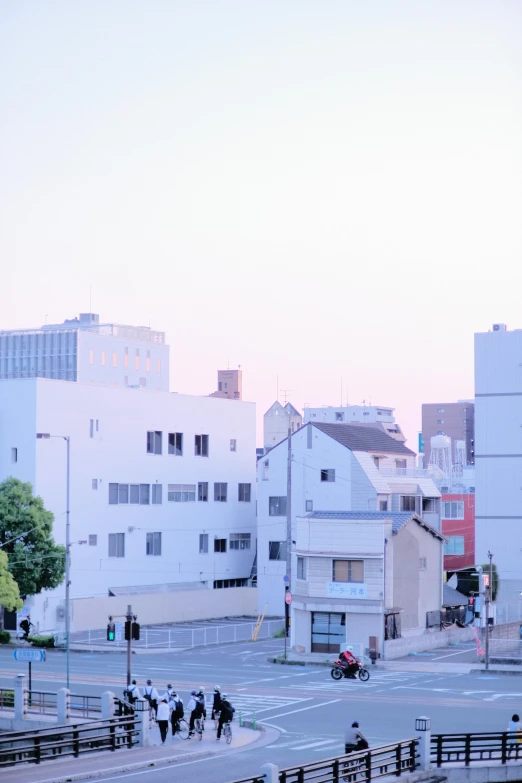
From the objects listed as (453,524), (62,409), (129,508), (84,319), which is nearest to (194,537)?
(129,508)

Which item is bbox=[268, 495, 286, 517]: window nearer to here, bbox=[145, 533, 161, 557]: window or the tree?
bbox=[145, 533, 161, 557]: window

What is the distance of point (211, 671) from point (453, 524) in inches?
1731

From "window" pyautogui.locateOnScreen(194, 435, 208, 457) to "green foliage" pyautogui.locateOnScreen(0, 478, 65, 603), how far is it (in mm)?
18648

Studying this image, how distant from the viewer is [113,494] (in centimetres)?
7519

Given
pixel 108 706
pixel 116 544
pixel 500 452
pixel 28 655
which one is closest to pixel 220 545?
pixel 116 544

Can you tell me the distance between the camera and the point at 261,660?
184 ft

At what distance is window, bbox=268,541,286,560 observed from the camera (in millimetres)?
78625

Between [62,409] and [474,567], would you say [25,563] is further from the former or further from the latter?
[474,567]

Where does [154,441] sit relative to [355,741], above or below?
above

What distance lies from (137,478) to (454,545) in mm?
27024

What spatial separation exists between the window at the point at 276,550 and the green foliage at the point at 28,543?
17731 millimetres

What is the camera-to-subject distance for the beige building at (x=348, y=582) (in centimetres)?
5625

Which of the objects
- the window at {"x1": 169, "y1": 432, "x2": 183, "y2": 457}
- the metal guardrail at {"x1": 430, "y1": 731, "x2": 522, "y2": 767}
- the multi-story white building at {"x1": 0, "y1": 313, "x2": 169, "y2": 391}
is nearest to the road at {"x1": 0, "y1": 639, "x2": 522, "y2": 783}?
the metal guardrail at {"x1": 430, "y1": 731, "x2": 522, "y2": 767}

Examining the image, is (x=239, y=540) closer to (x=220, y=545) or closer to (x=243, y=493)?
(x=220, y=545)
